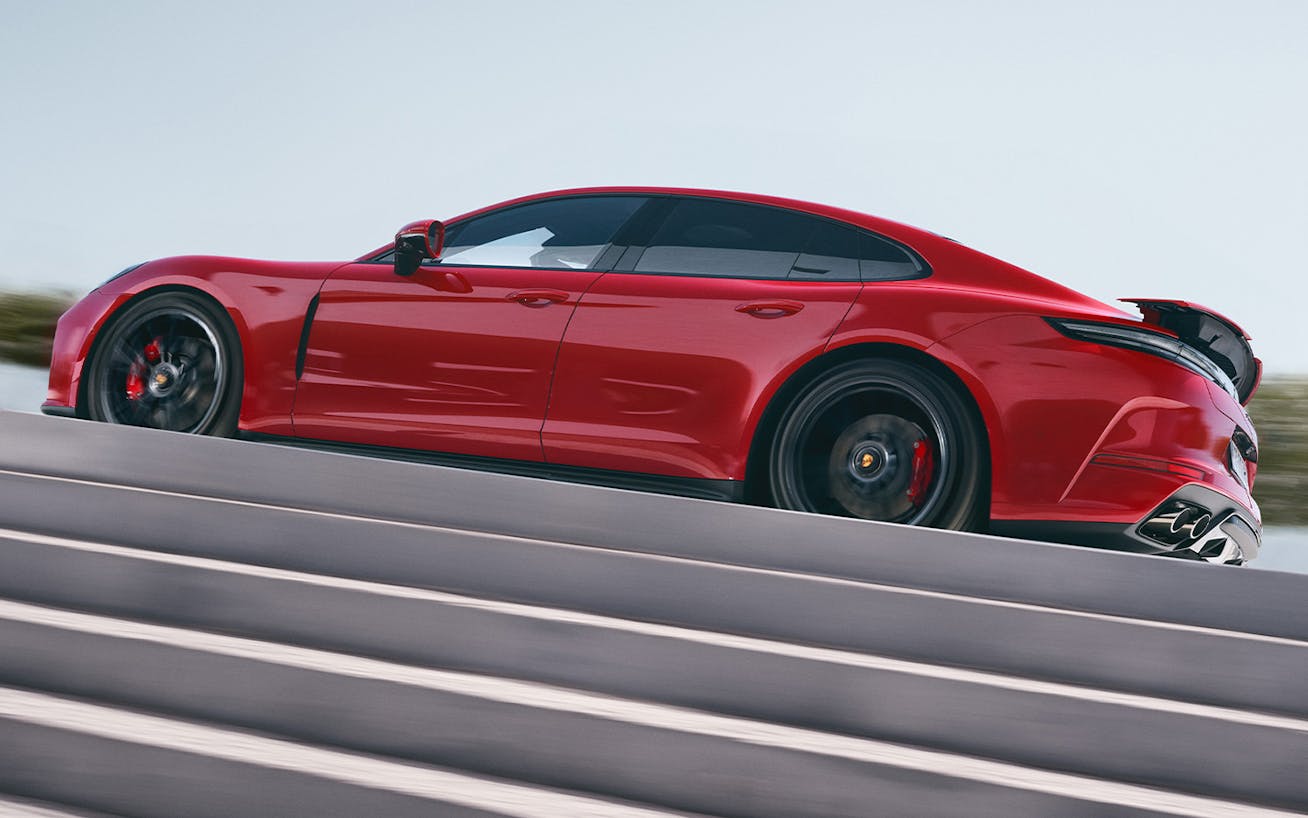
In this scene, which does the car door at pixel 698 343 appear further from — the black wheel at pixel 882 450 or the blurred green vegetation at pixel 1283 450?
the blurred green vegetation at pixel 1283 450

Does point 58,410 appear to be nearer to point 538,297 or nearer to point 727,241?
point 538,297

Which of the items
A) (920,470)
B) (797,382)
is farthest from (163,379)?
(920,470)

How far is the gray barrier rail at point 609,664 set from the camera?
2.34 meters

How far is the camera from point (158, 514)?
3.45 m

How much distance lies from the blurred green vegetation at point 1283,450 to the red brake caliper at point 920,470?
5.95 metres

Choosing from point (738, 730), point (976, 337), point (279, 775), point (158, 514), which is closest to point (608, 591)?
point (738, 730)

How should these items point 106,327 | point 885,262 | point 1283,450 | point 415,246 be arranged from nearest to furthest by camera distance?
point 885,262 → point 415,246 → point 106,327 → point 1283,450

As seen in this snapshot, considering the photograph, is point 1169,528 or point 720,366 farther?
point 720,366

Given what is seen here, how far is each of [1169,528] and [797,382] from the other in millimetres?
1297

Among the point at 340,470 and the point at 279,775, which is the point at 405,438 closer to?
the point at 340,470

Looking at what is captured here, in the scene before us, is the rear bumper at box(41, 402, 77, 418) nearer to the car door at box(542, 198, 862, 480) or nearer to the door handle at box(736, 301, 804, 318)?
the car door at box(542, 198, 862, 480)

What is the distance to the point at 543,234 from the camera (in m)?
4.95

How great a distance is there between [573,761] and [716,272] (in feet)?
8.18

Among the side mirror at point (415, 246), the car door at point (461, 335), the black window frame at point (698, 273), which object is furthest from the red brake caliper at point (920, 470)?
the side mirror at point (415, 246)
